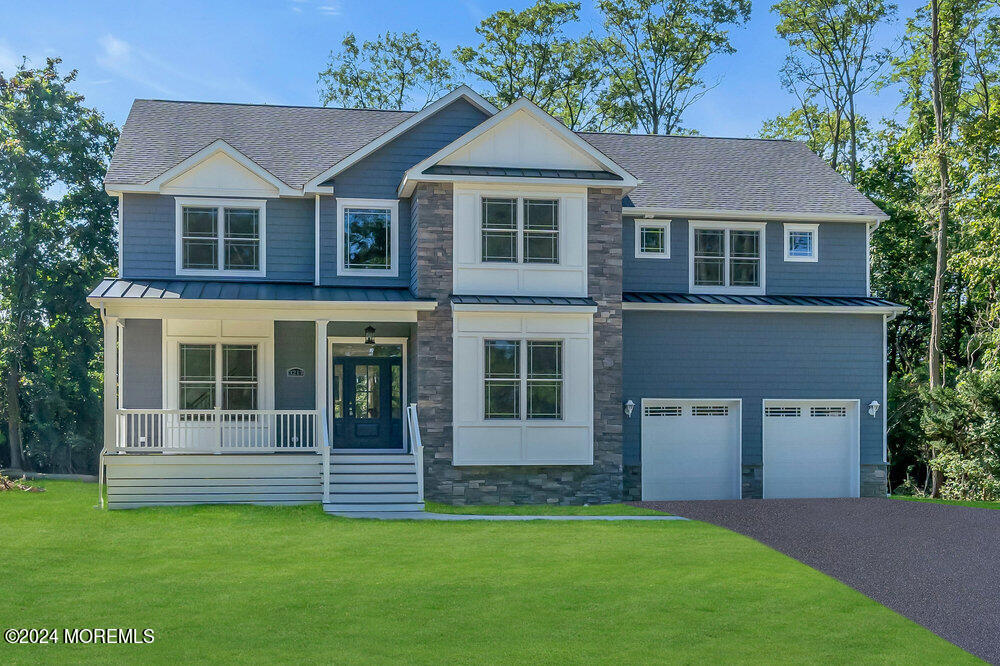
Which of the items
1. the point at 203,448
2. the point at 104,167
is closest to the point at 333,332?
the point at 203,448

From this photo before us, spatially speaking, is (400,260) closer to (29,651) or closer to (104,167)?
(29,651)

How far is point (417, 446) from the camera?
684 inches

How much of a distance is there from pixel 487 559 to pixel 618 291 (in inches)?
308

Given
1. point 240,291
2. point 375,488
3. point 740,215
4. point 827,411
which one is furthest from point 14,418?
point 827,411

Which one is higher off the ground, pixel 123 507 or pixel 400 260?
pixel 400 260

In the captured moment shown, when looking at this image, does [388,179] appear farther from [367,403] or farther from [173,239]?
[367,403]

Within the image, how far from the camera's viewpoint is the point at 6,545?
43.0 ft

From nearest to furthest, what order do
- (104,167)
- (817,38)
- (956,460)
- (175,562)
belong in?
(175,562), (956,460), (104,167), (817,38)

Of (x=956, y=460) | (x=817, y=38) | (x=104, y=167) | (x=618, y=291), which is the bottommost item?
(x=956, y=460)

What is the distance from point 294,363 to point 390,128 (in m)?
5.72

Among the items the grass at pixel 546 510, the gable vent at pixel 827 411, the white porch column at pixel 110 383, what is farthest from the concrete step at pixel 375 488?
the gable vent at pixel 827 411

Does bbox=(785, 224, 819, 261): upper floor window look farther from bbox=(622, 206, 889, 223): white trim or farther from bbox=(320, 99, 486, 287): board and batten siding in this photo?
bbox=(320, 99, 486, 287): board and batten siding

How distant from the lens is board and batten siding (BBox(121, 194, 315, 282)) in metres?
19.2

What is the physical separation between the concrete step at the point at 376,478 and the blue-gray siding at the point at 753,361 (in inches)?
189
